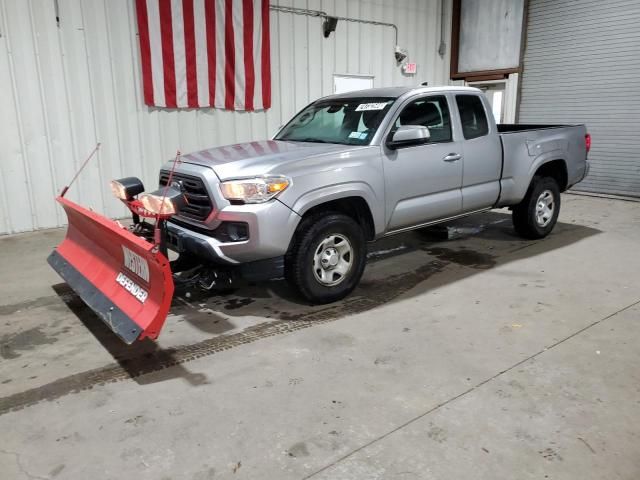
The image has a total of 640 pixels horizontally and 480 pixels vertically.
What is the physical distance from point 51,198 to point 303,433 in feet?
20.2

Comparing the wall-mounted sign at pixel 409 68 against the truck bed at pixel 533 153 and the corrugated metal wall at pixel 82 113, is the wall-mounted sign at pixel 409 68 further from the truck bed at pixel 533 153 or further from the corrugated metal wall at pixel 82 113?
the truck bed at pixel 533 153

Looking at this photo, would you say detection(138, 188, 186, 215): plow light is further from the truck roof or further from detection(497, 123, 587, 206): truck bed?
detection(497, 123, 587, 206): truck bed

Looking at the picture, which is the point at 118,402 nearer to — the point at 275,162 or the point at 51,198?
the point at 275,162

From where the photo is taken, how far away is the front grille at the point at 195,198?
385cm

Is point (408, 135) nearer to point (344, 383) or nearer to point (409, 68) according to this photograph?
point (344, 383)

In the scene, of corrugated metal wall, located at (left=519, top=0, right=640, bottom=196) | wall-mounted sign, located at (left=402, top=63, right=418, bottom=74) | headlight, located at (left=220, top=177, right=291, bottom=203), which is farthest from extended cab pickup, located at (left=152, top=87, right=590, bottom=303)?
wall-mounted sign, located at (left=402, top=63, right=418, bottom=74)

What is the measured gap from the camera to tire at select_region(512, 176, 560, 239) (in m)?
5.97

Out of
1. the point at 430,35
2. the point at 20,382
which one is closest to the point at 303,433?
the point at 20,382

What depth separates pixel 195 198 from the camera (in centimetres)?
396

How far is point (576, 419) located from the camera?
264cm

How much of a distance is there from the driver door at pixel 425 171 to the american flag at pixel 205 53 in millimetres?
4459

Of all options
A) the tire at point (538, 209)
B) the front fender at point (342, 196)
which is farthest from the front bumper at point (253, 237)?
the tire at point (538, 209)

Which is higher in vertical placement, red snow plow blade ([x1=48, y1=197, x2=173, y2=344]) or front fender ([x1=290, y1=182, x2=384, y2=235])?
front fender ([x1=290, y1=182, x2=384, y2=235])

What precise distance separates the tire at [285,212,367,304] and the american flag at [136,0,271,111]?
15.9 ft
